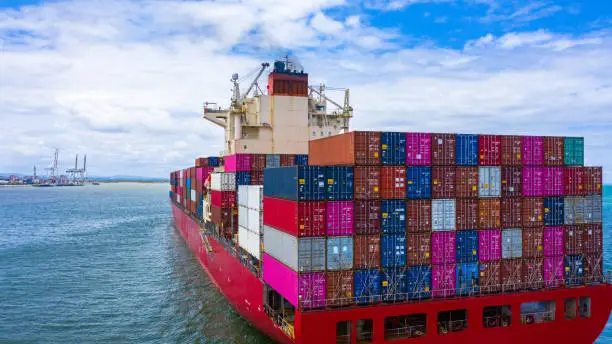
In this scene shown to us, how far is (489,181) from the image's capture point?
21.9 meters

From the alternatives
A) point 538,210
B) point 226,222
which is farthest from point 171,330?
point 538,210

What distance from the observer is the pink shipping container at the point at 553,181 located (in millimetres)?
22875

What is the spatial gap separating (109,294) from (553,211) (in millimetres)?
29930

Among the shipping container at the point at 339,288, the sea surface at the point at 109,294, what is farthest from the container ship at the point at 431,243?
Result: the sea surface at the point at 109,294

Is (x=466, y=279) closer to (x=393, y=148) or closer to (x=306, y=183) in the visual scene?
(x=393, y=148)

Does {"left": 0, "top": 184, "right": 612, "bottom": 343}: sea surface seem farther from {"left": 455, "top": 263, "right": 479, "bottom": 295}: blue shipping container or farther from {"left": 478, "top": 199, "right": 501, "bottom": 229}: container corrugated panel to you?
{"left": 478, "top": 199, "right": 501, "bottom": 229}: container corrugated panel

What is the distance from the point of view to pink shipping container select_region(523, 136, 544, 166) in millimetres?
22781

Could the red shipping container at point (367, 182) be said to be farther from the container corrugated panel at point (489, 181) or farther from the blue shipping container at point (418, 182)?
the container corrugated panel at point (489, 181)

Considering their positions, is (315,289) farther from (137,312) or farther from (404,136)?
(137,312)

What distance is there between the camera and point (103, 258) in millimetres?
46000

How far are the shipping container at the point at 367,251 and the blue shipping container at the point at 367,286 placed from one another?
30cm

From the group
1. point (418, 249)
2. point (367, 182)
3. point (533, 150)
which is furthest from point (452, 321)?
point (533, 150)

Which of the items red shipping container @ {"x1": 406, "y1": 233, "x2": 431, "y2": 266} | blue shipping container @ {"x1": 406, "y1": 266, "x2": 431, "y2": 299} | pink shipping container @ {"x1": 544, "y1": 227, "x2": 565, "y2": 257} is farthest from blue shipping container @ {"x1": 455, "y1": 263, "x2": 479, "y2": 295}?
pink shipping container @ {"x1": 544, "y1": 227, "x2": 565, "y2": 257}

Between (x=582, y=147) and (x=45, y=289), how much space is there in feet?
123
